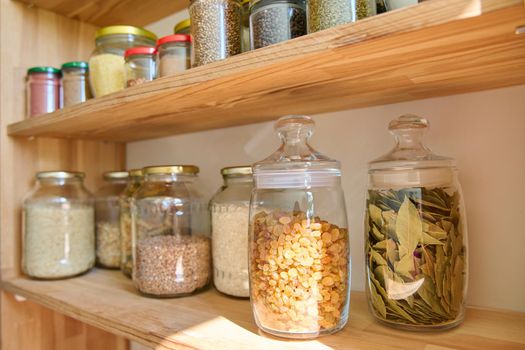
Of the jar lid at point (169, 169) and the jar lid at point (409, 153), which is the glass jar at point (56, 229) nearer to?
the jar lid at point (169, 169)

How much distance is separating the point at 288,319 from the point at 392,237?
0.19 meters

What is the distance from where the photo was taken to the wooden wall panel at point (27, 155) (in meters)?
1.02

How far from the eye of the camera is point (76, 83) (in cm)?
99

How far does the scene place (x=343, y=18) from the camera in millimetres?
504

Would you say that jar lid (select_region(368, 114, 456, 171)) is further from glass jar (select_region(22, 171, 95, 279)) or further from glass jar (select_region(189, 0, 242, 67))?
glass jar (select_region(22, 171, 95, 279))

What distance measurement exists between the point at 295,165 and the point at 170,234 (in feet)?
1.23

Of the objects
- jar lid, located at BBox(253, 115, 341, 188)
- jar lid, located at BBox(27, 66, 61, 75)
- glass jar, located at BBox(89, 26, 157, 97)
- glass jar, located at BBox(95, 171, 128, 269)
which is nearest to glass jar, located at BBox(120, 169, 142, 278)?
glass jar, located at BBox(95, 171, 128, 269)

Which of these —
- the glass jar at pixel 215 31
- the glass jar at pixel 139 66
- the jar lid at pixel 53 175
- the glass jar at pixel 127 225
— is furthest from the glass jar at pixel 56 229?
the glass jar at pixel 215 31

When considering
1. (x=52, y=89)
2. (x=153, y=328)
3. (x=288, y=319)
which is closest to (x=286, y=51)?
(x=288, y=319)

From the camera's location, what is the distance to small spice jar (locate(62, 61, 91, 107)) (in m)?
0.99

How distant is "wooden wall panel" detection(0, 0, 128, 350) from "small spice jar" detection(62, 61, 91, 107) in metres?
0.15

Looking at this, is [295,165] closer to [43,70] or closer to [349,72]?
[349,72]

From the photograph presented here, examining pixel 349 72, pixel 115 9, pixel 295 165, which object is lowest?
pixel 295 165

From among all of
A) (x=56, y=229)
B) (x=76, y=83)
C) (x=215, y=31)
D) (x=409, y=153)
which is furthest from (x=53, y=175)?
(x=409, y=153)
